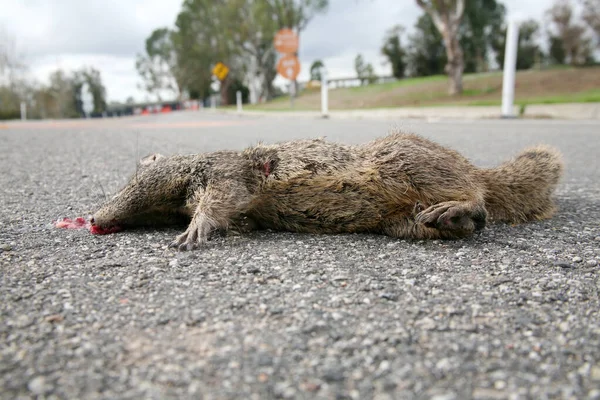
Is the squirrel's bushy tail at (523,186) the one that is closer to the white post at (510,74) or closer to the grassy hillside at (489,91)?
the white post at (510,74)

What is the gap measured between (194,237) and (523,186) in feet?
7.32

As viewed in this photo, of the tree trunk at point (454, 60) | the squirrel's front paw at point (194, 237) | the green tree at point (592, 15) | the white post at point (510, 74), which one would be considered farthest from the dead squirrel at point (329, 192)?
the green tree at point (592, 15)

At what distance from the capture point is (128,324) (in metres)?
1.71

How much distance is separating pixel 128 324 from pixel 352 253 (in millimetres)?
1245

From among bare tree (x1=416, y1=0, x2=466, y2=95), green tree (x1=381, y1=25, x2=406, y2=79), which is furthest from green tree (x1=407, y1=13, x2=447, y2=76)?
bare tree (x1=416, y1=0, x2=466, y2=95)

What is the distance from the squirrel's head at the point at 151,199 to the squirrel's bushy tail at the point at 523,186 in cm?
204

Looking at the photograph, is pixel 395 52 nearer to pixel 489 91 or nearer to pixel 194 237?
pixel 489 91

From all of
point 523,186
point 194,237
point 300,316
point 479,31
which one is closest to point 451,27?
point 523,186

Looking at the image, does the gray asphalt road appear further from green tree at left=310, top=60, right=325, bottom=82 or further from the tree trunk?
green tree at left=310, top=60, right=325, bottom=82

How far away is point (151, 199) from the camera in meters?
3.09

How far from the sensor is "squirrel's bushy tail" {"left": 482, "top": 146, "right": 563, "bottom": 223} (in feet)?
10.6

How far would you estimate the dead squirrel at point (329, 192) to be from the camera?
282cm

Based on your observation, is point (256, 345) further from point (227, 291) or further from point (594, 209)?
point (594, 209)

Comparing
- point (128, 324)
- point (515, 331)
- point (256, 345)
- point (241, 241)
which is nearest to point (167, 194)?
point (241, 241)
